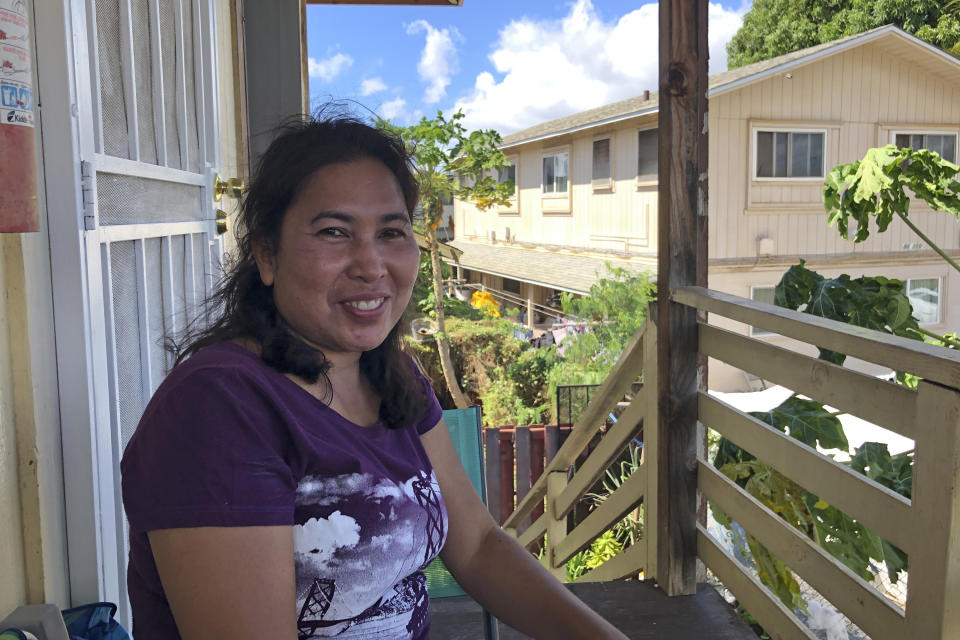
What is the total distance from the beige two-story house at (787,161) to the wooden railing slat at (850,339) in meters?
9.22

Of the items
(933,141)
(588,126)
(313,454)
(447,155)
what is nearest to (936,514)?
(313,454)

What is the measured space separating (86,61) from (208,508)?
2.96ft

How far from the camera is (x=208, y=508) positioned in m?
0.96

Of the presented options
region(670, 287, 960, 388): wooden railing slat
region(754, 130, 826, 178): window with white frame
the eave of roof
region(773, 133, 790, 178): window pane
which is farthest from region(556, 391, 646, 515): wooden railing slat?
region(773, 133, 790, 178): window pane

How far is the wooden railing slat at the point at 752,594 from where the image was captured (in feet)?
6.67

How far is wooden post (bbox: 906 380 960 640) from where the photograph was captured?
1342mm

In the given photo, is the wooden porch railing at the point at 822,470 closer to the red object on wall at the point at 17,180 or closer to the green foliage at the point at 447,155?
the red object on wall at the point at 17,180

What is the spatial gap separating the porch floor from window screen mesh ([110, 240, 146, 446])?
1211mm

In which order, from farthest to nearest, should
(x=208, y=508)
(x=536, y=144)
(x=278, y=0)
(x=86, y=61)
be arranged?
1. (x=536, y=144)
2. (x=278, y=0)
3. (x=86, y=61)
4. (x=208, y=508)

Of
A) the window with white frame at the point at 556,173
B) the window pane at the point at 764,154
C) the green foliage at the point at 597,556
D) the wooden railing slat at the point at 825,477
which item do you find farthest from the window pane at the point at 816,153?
the wooden railing slat at the point at 825,477

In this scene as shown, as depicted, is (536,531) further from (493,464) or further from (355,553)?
(355,553)

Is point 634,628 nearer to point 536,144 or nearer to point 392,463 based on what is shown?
point 392,463

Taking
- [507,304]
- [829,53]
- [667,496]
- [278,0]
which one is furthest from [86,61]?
[507,304]

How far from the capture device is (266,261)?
51.2 inches
